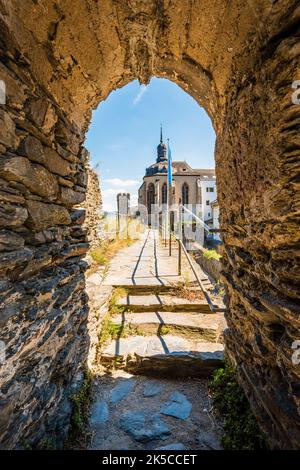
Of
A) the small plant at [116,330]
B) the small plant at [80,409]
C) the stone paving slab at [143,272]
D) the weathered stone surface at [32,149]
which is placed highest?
the weathered stone surface at [32,149]

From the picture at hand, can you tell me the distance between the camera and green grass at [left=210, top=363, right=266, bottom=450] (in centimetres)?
180

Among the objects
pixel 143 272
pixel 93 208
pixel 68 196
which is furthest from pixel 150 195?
pixel 68 196

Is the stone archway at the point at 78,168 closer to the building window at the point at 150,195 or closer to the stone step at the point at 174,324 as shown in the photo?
the stone step at the point at 174,324

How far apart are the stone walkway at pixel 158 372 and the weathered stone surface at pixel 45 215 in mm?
1835

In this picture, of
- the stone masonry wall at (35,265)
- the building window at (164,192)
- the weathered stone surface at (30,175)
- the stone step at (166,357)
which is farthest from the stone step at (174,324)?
the building window at (164,192)

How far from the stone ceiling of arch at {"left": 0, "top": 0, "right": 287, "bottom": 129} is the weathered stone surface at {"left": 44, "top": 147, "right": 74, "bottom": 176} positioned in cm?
49

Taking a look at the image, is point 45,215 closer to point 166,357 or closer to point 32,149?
point 32,149

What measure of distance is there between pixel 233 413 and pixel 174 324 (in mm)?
1376

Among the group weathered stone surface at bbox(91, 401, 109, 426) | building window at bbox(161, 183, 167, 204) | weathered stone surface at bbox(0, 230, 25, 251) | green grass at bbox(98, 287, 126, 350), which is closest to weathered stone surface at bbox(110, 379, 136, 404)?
weathered stone surface at bbox(91, 401, 109, 426)

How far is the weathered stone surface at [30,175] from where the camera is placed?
130 centimetres

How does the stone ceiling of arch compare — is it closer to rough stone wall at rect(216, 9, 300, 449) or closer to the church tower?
rough stone wall at rect(216, 9, 300, 449)

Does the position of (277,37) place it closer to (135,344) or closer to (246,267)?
(246,267)

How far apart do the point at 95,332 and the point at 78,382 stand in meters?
0.85

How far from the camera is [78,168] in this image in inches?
100
